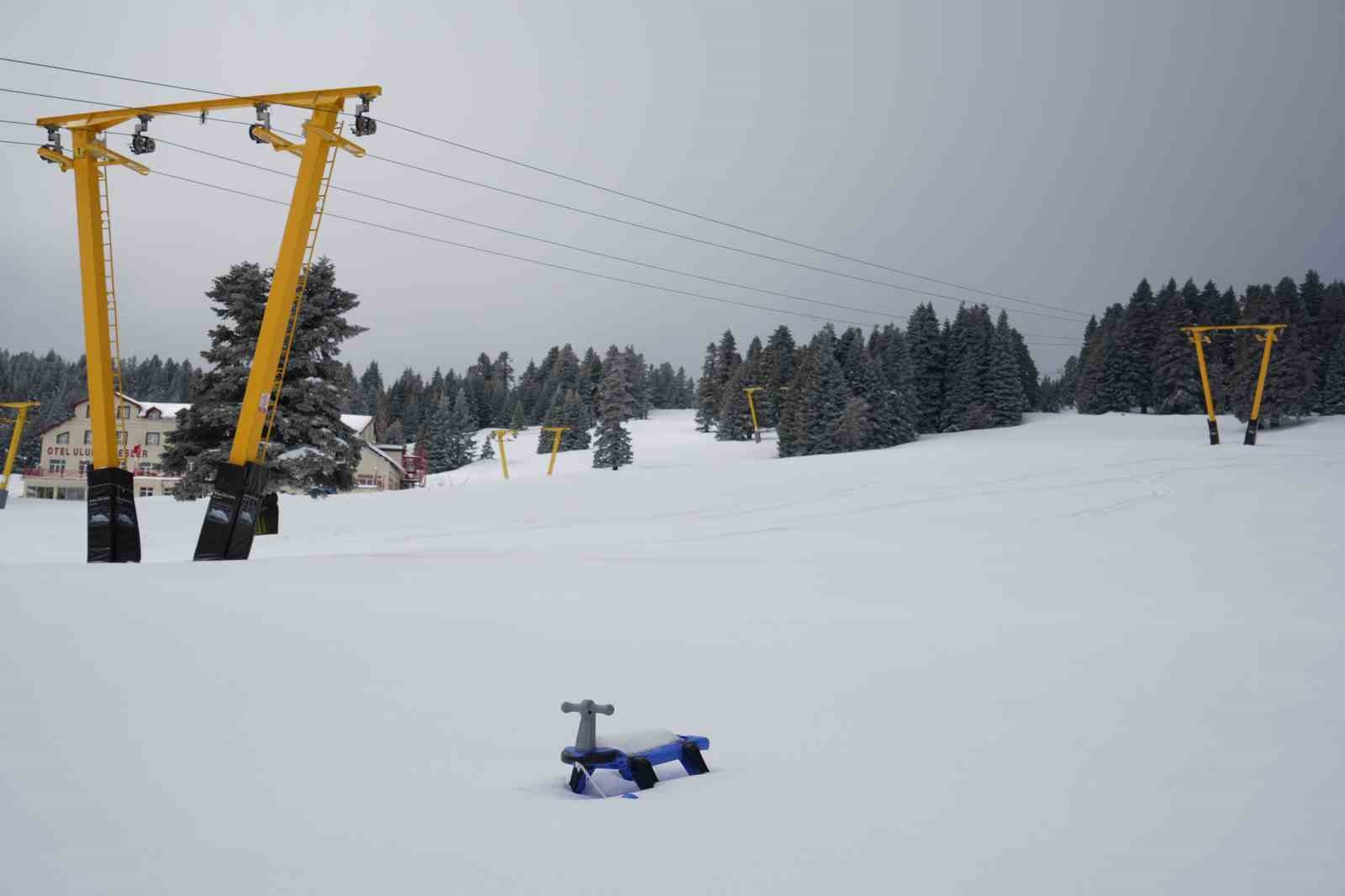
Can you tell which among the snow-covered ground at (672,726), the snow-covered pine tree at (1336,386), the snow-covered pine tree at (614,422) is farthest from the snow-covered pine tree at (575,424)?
the snow-covered ground at (672,726)

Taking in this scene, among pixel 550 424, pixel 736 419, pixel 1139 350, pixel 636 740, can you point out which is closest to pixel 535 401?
pixel 550 424

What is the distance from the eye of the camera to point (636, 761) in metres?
3.54

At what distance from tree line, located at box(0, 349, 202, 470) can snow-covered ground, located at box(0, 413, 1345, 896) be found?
100 meters

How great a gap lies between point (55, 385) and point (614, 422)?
122 meters

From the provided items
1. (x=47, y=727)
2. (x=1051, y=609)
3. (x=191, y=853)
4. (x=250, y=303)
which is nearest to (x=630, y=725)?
(x=191, y=853)

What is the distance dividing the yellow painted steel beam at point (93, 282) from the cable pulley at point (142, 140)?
1.47ft

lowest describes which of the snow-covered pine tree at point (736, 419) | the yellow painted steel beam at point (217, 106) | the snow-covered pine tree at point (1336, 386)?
the snow-covered pine tree at point (736, 419)

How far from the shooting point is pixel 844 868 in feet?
9.29

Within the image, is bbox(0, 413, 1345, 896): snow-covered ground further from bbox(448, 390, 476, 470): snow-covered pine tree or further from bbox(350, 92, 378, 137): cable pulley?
bbox(448, 390, 476, 470): snow-covered pine tree

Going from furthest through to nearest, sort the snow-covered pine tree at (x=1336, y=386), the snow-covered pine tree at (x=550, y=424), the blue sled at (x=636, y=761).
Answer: the snow-covered pine tree at (x=550, y=424)
the snow-covered pine tree at (x=1336, y=386)
the blue sled at (x=636, y=761)

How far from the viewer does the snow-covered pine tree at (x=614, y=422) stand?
7688cm

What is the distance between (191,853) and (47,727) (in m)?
1.65

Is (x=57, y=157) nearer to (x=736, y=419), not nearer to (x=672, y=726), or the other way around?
(x=672, y=726)

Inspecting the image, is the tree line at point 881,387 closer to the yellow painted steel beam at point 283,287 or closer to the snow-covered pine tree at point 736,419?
the snow-covered pine tree at point 736,419
